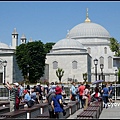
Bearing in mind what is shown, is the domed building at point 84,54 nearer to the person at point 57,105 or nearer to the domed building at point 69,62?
the domed building at point 69,62

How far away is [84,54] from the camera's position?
269 ft

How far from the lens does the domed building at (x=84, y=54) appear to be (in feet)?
268

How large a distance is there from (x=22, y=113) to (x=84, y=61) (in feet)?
218

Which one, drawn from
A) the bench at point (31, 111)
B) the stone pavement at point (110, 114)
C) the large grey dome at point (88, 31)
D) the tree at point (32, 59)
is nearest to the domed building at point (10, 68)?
the tree at point (32, 59)

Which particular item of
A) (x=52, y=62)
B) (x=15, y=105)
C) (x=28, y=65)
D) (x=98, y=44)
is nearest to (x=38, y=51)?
Result: (x=28, y=65)

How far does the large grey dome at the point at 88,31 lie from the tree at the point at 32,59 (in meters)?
24.3

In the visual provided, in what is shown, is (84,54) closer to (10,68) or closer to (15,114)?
(10,68)

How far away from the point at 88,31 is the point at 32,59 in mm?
28948

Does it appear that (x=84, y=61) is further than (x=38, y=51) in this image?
Yes

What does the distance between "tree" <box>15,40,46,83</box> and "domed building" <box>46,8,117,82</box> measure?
9208 millimetres

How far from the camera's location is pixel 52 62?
83.3m

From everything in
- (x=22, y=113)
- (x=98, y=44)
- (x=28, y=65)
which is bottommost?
(x=22, y=113)

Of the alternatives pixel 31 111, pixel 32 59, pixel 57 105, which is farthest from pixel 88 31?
pixel 57 105

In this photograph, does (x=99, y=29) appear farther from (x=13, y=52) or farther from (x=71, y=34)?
(x=13, y=52)
